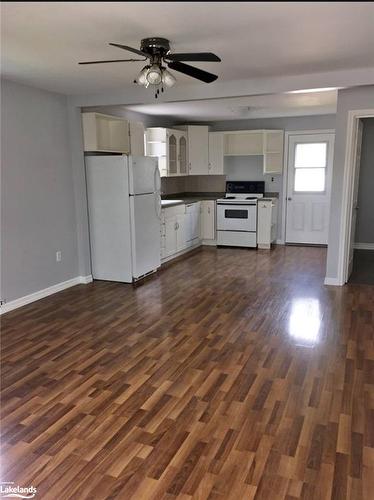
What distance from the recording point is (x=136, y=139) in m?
5.87

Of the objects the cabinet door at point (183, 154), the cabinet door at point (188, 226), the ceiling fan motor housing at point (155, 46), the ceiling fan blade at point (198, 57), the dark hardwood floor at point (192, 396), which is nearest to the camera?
the dark hardwood floor at point (192, 396)

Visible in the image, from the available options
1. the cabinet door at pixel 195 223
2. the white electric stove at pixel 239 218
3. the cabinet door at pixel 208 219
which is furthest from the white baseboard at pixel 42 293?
the white electric stove at pixel 239 218

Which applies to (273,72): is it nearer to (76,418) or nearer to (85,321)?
(85,321)

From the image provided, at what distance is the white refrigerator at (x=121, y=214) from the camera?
501 cm

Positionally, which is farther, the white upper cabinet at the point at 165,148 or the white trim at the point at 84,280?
the white upper cabinet at the point at 165,148

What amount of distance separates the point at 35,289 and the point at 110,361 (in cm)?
196

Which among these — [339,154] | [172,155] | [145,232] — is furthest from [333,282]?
[172,155]

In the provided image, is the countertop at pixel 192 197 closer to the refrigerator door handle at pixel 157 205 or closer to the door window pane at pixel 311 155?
the door window pane at pixel 311 155

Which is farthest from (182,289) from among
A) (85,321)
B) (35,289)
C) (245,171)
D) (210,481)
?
(245,171)

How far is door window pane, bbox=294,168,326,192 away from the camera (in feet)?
23.7

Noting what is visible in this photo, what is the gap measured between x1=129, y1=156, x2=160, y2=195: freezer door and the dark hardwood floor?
4.70 feet

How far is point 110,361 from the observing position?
10.2 ft

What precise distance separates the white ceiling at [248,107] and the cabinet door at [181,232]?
1.71 m

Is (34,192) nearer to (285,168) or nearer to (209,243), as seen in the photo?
(209,243)
